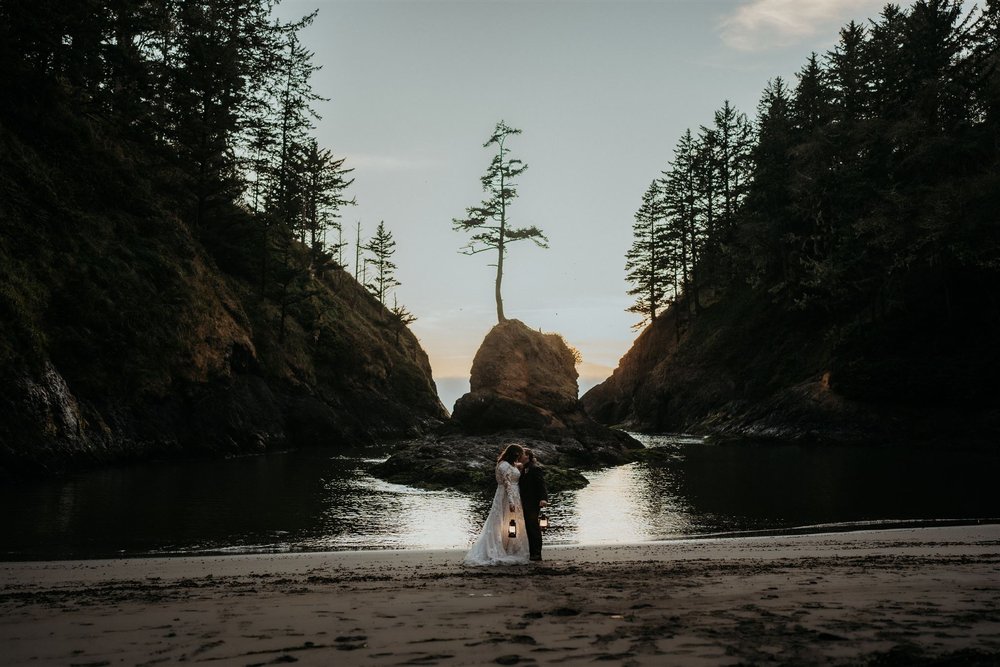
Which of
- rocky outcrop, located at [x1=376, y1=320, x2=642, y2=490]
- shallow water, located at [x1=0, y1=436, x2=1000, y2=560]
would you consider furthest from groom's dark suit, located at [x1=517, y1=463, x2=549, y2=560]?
rocky outcrop, located at [x1=376, y1=320, x2=642, y2=490]

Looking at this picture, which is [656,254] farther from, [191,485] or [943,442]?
[191,485]

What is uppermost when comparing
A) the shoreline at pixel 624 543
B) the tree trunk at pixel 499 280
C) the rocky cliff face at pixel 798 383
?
the tree trunk at pixel 499 280

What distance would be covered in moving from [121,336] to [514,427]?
1840 cm

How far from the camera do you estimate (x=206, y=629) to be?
5637 mm

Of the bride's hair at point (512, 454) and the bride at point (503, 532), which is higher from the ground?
the bride's hair at point (512, 454)

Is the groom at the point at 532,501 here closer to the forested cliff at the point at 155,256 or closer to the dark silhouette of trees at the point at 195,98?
the forested cliff at the point at 155,256

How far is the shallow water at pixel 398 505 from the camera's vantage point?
1423 centimetres

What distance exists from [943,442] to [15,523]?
38.2m

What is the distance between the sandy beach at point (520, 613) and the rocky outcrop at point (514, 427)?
15.2 m

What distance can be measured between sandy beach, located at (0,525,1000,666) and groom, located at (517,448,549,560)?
0.68 m

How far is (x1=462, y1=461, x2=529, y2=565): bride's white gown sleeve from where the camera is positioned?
1098 centimetres

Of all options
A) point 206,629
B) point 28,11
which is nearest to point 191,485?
point 206,629

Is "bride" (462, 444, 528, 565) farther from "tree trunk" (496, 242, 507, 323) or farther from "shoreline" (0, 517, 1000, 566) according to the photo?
"tree trunk" (496, 242, 507, 323)

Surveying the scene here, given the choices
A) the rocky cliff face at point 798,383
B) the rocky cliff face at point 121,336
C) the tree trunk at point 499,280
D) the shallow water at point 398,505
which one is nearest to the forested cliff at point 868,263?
the rocky cliff face at point 798,383
